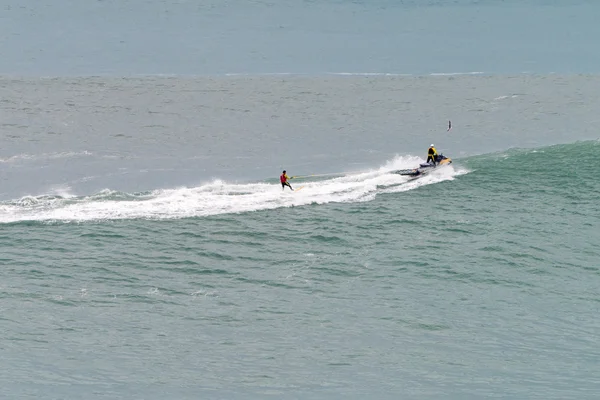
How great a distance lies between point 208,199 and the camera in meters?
72.1

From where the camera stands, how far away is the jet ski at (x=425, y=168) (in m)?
79.6

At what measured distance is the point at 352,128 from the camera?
99.1 meters

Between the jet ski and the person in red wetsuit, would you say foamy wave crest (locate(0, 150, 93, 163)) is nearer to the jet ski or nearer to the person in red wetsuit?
the person in red wetsuit

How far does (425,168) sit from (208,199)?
1783cm

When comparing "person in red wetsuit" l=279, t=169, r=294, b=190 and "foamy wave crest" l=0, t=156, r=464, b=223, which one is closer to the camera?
"foamy wave crest" l=0, t=156, r=464, b=223

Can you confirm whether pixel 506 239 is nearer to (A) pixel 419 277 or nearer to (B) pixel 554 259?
(B) pixel 554 259

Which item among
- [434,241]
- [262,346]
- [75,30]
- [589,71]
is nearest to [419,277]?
[434,241]

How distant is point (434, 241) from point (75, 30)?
264 feet

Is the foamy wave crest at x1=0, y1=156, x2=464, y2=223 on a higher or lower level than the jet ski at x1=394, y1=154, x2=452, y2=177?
lower

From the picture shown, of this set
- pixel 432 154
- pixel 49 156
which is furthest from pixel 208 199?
pixel 49 156

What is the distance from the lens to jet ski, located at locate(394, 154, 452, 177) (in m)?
79.6

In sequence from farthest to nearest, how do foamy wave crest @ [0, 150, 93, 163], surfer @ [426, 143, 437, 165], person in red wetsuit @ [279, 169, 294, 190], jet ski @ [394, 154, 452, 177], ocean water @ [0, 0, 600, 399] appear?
foamy wave crest @ [0, 150, 93, 163] < surfer @ [426, 143, 437, 165] < jet ski @ [394, 154, 452, 177] < person in red wetsuit @ [279, 169, 294, 190] < ocean water @ [0, 0, 600, 399]

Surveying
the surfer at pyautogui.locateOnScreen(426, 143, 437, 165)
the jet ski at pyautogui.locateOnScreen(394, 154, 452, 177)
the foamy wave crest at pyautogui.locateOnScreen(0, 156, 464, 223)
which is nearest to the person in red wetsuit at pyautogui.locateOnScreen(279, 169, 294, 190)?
the foamy wave crest at pyautogui.locateOnScreen(0, 156, 464, 223)

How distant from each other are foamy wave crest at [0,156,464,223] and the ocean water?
21 centimetres
